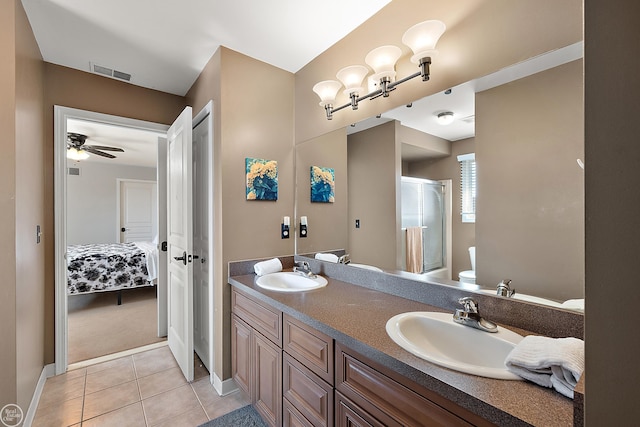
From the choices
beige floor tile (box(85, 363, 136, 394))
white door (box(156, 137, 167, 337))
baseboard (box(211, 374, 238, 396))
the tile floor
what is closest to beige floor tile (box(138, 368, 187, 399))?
the tile floor

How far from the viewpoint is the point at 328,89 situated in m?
1.84

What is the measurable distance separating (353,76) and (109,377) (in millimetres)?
2854

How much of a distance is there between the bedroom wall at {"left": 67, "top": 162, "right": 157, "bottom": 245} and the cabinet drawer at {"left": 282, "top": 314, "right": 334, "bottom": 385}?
21.2 ft

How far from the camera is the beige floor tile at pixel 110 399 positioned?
1.82 m

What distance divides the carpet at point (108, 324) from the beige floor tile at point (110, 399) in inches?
26.9

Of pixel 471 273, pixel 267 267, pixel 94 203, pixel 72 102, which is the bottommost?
pixel 267 267

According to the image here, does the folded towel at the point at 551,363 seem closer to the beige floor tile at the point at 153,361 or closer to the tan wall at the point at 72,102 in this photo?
the beige floor tile at the point at 153,361

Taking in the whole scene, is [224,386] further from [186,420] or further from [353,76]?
[353,76]

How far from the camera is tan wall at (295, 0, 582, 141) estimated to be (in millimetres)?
1027

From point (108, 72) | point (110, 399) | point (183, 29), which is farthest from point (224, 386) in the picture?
point (108, 72)

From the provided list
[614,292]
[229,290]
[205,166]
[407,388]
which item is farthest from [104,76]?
[614,292]

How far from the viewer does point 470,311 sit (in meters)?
1.09

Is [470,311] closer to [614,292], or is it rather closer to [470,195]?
[470,195]

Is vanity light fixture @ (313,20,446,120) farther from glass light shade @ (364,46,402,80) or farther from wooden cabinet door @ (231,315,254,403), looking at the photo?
wooden cabinet door @ (231,315,254,403)
